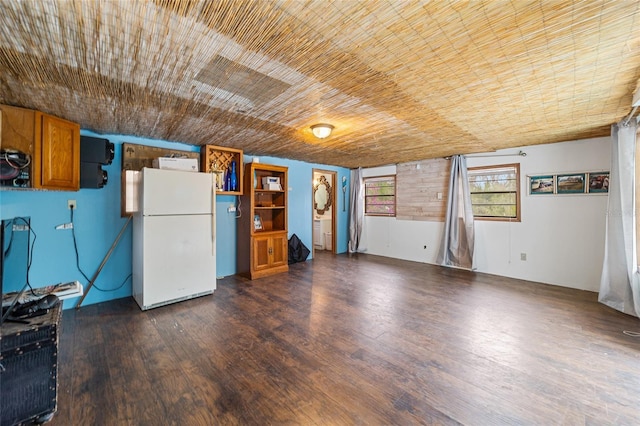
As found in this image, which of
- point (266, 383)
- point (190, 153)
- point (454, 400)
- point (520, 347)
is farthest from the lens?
point (190, 153)

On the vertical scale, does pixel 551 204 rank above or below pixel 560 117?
below

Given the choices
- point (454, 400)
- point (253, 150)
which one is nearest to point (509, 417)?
point (454, 400)

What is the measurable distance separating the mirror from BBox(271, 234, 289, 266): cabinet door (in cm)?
223

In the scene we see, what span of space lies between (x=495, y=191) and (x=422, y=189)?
53.1 inches

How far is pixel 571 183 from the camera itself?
3.87 m

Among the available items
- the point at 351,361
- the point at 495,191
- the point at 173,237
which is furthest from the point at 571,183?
the point at 173,237

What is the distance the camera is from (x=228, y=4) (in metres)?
1.24

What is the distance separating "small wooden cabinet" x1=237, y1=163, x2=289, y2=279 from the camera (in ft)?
14.2

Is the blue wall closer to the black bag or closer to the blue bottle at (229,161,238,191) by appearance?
the blue bottle at (229,161,238,191)

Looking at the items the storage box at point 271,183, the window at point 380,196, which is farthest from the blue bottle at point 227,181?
the window at point 380,196

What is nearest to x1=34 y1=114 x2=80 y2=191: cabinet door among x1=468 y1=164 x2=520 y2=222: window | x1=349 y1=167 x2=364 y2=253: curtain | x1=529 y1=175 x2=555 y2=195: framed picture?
x1=349 y1=167 x2=364 y2=253: curtain

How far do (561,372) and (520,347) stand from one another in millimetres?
337

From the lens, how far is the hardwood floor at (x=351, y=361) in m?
1.56

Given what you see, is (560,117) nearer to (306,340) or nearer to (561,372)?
(561,372)
